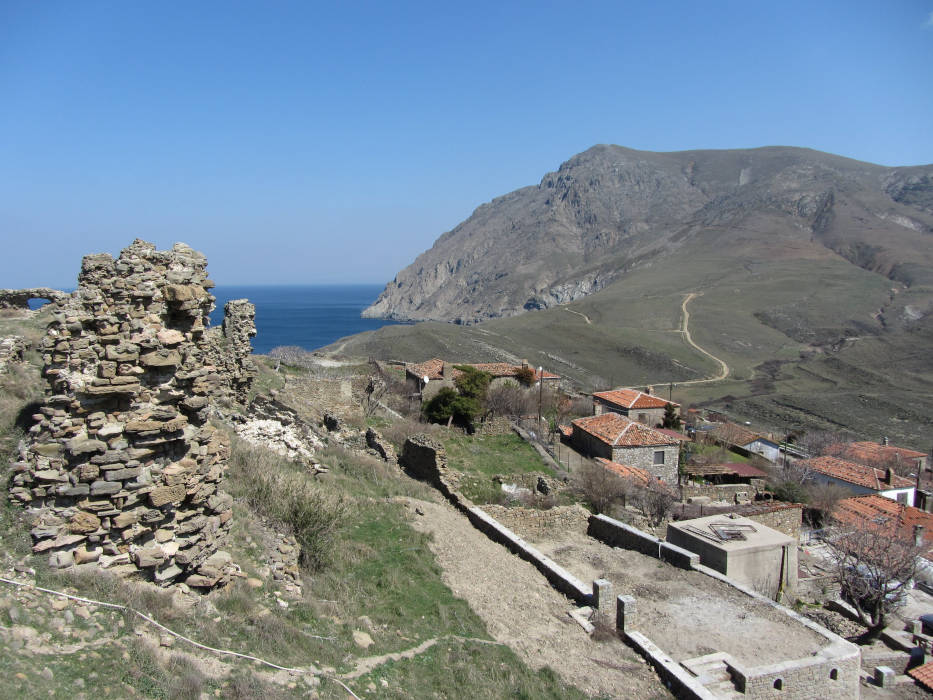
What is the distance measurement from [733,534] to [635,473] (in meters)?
9.59

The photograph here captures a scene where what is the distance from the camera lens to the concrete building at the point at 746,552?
12109 millimetres

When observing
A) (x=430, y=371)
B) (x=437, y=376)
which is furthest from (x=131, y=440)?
(x=430, y=371)

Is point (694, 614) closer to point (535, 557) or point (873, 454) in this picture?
point (535, 557)

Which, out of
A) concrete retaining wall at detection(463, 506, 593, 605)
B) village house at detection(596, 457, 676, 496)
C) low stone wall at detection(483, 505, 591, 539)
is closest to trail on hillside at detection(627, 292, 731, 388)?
village house at detection(596, 457, 676, 496)

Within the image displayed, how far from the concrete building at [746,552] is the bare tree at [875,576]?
1.78m

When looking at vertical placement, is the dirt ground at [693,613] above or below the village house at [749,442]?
above

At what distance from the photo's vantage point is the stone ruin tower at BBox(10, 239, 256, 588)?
4707mm

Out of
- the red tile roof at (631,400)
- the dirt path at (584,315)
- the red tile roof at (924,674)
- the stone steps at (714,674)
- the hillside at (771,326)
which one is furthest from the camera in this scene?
the dirt path at (584,315)

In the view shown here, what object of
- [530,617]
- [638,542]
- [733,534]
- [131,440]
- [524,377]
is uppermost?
[131,440]

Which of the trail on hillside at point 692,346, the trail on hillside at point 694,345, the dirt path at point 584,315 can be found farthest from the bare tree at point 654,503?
the dirt path at point 584,315

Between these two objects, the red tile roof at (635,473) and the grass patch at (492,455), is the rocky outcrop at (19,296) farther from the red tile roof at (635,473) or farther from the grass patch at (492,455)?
the red tile roof at (635,473)

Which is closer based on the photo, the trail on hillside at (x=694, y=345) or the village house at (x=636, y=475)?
the village house at (x=636, y=475)

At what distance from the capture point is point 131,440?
16.2 feet

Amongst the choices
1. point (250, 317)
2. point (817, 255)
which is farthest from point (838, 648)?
point (817, 255)
